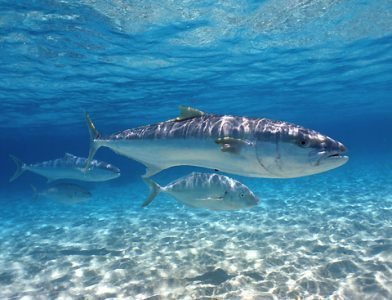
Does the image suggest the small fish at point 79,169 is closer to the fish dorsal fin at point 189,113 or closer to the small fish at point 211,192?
the small fish at point 211,192

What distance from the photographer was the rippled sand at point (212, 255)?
21.1ft

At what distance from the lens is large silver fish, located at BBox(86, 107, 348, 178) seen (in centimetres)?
330

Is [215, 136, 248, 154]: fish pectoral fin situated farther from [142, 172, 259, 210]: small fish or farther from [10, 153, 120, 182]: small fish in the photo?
[10, 153, 120, 182]: small fish

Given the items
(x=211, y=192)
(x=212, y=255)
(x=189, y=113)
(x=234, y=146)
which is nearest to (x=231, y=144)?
(x=234, y=146)

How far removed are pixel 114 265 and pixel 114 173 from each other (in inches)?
135

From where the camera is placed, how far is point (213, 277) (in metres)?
6.96

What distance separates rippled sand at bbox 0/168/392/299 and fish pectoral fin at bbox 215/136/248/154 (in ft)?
12.5

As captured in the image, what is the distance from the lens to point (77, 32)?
46.4ft

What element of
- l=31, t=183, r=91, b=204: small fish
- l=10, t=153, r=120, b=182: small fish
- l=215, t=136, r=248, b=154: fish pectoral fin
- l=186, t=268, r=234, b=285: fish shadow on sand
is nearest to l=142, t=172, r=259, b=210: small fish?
l=186, t=268, r=234, b=285: fish shadow on sand

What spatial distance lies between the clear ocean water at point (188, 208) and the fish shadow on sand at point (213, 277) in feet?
0.08

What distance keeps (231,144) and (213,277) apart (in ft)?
14.8

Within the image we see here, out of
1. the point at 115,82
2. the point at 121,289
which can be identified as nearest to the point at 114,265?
the point at 121,289

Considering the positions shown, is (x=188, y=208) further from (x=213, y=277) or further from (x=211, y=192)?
(x=211, y=192)

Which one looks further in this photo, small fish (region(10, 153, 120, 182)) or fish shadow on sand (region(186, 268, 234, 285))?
small fish (region(10, 153, 120, 182))
